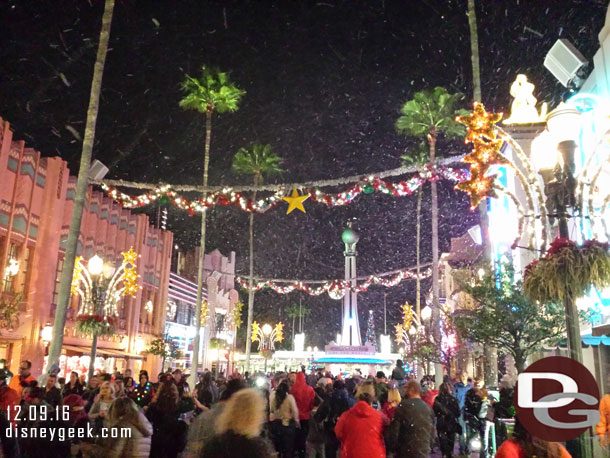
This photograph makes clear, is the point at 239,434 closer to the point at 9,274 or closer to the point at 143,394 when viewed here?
the point at 143,394

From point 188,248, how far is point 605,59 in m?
49.3

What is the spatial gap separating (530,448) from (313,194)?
16.9m

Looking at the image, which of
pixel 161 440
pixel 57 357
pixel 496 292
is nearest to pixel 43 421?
pixel 161 440

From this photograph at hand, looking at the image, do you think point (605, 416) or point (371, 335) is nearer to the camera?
point (605, 416)

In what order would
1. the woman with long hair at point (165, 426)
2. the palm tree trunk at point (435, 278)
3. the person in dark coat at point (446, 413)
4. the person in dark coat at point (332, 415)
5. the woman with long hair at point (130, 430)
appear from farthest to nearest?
the palm tree trunk at point (435, 278), the person in dark coat at point (446, 413), the person in dark coat at point (332, 415), the woman with long hair at point (165, 426), the woman with long hair at point (130, 430)

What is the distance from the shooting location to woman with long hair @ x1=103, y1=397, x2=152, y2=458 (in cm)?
581

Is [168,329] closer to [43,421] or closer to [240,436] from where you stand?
[43,421]

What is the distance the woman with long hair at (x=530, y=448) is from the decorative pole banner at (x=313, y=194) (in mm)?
15523

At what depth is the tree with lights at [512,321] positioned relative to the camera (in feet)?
47.2

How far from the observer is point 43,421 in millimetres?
7051

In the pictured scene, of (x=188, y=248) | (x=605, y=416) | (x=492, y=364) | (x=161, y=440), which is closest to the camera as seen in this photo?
(x=161, y=440)

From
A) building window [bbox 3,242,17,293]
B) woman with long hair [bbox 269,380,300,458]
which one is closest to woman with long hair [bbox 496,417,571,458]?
woman with long hair [bbox 269,380,300,458]

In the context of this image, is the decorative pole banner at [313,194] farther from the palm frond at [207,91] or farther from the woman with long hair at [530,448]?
the woman with long hair at [530,448]

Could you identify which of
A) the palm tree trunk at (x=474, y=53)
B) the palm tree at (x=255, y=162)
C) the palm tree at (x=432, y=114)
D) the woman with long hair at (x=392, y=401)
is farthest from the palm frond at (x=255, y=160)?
the woman with long hair at (x=392, y=401)
